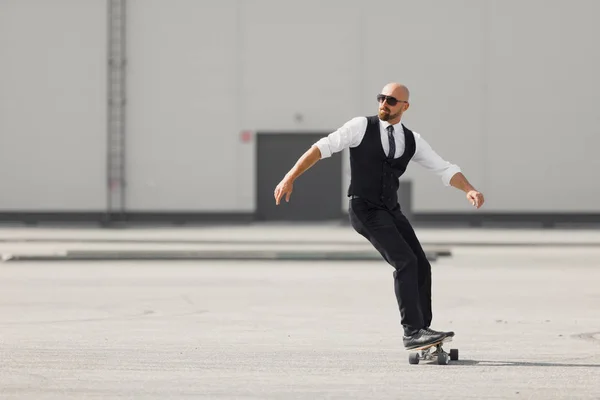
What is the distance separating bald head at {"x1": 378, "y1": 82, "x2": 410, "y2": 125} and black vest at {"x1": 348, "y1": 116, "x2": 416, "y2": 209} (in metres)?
0.11

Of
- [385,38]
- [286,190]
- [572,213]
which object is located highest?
[385,38]

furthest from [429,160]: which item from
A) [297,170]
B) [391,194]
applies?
[297,170]

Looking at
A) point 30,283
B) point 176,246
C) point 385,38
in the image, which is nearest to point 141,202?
point 385,38

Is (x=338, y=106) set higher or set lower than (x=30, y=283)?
higher

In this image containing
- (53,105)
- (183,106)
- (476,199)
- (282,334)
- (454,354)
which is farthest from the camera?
(53,105)

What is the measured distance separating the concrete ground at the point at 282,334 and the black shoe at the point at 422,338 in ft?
0.51

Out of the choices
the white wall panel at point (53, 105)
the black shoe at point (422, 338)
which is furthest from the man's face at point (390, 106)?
the white wall panel at point (53, 105)

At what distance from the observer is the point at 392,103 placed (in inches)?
332

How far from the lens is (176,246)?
→ 949 inches

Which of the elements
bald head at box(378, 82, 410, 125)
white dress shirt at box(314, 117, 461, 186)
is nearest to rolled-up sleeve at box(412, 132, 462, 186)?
white dress shirt at box(314, 117, 461, 186)

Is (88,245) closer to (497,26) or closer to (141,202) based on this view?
(141,202)

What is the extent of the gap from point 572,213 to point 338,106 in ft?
23.7

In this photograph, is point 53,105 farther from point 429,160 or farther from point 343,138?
point 343,138

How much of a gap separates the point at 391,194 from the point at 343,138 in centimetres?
60
